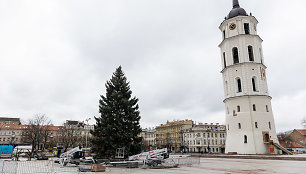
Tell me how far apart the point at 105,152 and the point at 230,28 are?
3338 cm

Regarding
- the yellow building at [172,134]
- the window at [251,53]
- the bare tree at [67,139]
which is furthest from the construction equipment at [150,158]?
the yellow building at [172,134]

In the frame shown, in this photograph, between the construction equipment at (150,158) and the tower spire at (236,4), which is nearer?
the construction equipment at (150,158)

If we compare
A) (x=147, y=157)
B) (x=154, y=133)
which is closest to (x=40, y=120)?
(x=147, y=157)

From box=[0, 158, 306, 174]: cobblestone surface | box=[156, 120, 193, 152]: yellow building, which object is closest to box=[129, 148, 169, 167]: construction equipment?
box=[0, 158, 306, 174]: cobblestone surface

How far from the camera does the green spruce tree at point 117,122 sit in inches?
864

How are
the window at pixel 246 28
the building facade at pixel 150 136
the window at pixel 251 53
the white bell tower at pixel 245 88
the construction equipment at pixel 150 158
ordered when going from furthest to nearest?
the building facade at pixel 150 136 < the window at pixel 246 28 < the window at pixel 251 53 < the white bell tower at pixel 245 88 < the construction equipment at pixel 150 158

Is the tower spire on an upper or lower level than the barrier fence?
upper

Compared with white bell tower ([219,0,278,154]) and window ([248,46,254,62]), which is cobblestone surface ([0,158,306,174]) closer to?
white bell tower ([219,0,278,154])

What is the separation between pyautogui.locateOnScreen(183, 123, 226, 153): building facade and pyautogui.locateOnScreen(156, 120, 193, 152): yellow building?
12.4 ft

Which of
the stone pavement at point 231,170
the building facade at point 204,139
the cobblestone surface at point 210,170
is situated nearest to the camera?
the stone pavement at point 231,170

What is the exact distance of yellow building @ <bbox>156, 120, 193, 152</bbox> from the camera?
323 ft

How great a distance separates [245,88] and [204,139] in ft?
188

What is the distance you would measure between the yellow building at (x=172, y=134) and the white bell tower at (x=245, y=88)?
5822cm

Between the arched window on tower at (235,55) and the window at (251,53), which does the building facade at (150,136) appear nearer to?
the arched window on tower at (235,55)
